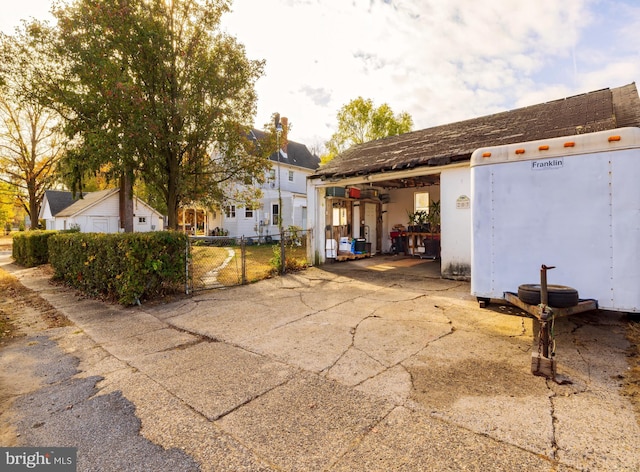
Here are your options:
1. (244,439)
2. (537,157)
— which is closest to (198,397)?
(244,439)

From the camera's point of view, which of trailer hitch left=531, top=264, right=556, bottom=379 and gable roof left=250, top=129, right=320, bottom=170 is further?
gable roof left=250, top=129, right=320, bottom=170

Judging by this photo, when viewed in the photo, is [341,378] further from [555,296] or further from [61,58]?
[61,58]

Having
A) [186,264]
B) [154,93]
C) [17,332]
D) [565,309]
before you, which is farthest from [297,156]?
[565,309]

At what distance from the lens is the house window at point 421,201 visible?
1536 centimetres

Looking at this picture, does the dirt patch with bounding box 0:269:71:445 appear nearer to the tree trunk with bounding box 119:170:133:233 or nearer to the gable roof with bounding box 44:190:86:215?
the tree trunk with bounding box 119:170:133:233

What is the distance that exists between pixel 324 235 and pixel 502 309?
7292mm

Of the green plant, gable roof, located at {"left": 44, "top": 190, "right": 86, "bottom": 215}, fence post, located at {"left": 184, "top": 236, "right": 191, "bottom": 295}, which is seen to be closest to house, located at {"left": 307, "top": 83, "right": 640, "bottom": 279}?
the green plant

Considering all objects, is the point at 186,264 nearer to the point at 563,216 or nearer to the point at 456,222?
the point at 456,222

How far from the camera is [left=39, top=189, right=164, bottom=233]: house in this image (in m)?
26.6

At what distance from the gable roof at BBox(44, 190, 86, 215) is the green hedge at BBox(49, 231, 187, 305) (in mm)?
29504

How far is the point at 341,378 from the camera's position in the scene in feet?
11.8

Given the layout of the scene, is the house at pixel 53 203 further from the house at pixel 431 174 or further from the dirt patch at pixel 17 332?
the house at pixel 431 174

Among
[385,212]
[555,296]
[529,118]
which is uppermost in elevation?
[529,118]

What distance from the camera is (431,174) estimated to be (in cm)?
1017
